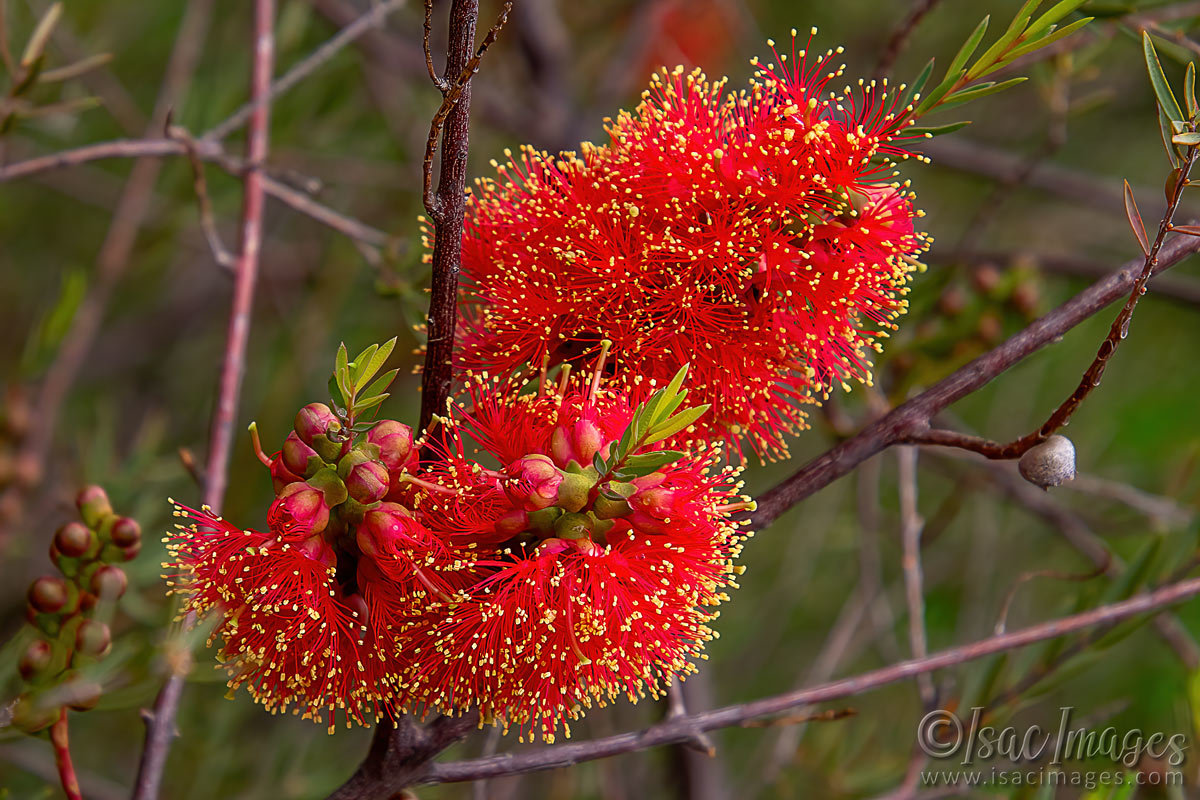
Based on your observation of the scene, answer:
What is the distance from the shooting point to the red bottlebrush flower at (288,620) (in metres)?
1.18

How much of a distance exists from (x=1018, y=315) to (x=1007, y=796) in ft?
3.34

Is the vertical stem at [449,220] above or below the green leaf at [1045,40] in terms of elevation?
below

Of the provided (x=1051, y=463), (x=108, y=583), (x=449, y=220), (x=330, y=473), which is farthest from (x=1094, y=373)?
Result: (x=108, y=583)

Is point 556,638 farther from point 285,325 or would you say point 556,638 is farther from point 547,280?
point 285,325

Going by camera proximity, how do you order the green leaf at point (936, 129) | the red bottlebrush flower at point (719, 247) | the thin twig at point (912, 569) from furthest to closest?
the thin twig at point (912, 569) → the red bottlebrush flower at point (719, 247) → the green leaf at point (936, 129)

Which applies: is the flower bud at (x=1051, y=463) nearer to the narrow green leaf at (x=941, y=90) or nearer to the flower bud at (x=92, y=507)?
the narrow green leaf at (x=941, y=90)

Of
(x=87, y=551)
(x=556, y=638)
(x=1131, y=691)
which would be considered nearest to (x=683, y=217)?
(x=556, y=638)

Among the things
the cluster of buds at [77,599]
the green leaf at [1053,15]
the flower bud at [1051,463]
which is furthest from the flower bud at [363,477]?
the green leaf at [1053,15]

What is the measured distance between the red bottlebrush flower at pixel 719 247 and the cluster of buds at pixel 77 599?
57 cm

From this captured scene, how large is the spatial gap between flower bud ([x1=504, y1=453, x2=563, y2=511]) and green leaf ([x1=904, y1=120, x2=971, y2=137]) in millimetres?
584

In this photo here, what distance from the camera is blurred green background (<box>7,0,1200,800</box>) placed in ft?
7.44

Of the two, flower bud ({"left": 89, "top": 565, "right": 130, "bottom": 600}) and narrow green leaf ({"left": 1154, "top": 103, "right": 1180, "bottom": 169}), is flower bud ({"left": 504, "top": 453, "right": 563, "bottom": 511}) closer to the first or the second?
flower bud ({"left": 89, "top": 565, "right": 130, "bottom": 600})

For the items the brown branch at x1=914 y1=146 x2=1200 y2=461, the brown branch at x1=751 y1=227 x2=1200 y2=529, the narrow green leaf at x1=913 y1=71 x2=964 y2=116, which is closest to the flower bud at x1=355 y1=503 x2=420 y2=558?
the brown branch at x1=751 y1=227 x2=1200 y2=529

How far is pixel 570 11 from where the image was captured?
14.1 feet
